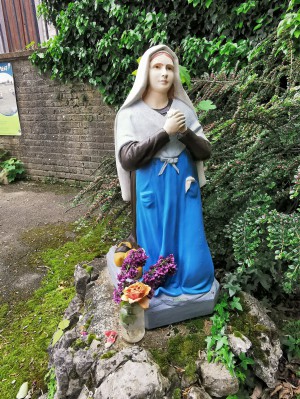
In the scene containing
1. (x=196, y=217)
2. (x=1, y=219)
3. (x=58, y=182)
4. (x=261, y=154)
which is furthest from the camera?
(x=58, y=182)

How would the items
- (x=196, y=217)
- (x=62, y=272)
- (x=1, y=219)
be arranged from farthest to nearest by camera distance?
(x=1, y=219) < (x=62, y=272) < (x=196, y=217)

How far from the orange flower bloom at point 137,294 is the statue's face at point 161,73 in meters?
1.05

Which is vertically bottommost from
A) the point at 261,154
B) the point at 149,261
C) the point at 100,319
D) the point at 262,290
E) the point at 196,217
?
the point at 262,290

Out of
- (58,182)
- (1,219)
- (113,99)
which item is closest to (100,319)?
(1,219)

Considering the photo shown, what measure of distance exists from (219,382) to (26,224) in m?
3.66

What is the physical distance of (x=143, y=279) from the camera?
1.70m

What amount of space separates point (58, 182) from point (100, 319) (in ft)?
15.5

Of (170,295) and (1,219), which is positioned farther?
(1,219)

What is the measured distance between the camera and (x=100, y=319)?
1.94 meters

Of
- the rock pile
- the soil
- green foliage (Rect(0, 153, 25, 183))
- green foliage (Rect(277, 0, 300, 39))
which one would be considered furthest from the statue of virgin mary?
green foliage (Rect(0, 153, 25, 183))

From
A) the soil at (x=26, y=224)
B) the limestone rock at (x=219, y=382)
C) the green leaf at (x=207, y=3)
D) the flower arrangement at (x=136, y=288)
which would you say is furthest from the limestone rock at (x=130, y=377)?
the green leaf at (x=207, y=3)

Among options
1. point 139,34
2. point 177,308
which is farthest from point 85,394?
point 139,34

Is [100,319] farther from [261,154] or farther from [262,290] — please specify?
[261,154]

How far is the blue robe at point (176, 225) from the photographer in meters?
1.78
